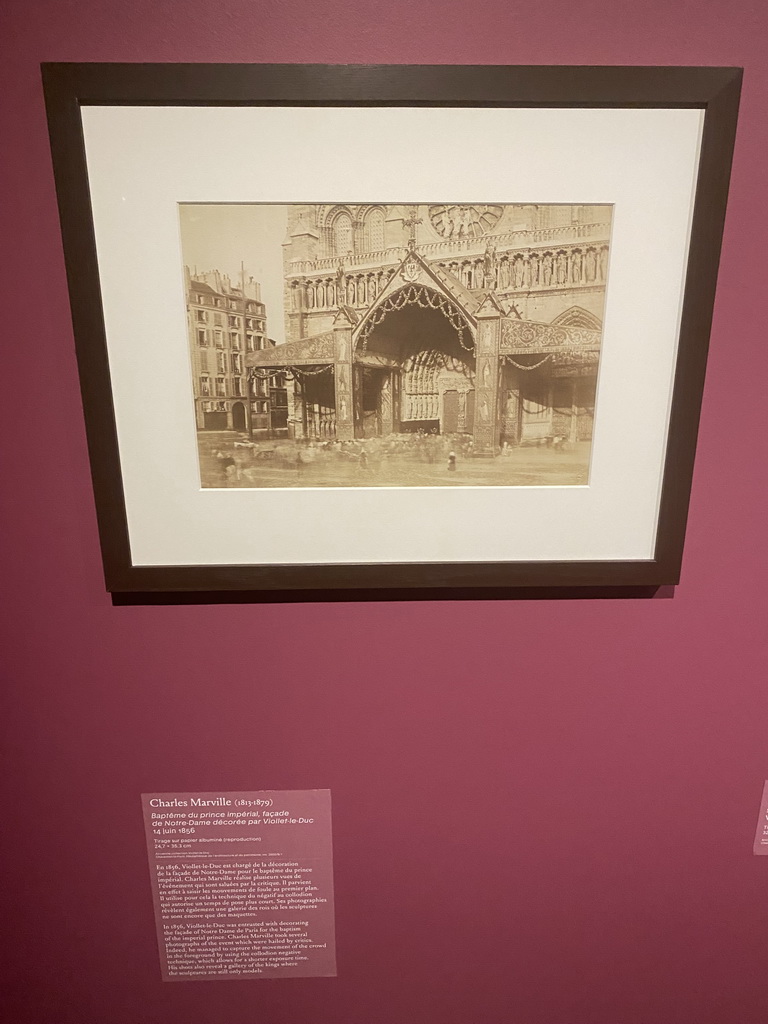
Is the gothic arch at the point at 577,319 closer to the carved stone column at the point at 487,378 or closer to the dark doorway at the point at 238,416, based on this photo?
the carved stone column at the point at 487,378

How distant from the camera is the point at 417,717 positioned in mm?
824

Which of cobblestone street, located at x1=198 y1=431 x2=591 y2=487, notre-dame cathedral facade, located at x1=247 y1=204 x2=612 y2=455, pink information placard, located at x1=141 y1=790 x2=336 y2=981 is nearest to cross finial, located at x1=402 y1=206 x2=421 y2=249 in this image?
notre-dame cathedral facade, located at x1=247 y1=204 x2=612 y2=455

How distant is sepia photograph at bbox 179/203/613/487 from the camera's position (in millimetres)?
640

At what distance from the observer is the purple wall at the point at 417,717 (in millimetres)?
618

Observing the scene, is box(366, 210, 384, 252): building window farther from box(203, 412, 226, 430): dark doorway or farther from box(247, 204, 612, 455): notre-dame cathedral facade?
box(203, 412, 226, 430): dark doorway

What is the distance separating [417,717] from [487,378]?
1.55 feet

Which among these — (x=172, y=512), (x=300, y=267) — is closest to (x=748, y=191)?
(x=300, y=267)

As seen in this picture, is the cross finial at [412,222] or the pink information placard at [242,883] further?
the pink information placard at [242,883]

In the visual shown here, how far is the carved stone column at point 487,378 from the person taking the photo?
2.18 feet

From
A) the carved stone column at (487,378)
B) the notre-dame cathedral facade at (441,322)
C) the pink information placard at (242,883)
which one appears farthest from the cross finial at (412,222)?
the pink information placard at (242,883)

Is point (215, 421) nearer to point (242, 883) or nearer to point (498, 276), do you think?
point (498, 276)

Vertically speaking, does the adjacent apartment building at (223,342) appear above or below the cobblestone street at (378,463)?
above

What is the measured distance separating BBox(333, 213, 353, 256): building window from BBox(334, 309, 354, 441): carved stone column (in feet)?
0.21

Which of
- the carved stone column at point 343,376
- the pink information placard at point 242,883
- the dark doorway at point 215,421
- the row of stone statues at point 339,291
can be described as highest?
the row of stone statues at point 339,291
